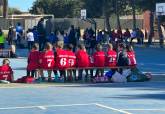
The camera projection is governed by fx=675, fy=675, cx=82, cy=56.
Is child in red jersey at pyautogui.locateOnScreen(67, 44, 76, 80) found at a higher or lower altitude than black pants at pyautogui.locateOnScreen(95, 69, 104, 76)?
higher

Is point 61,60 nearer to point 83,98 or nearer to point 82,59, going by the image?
point 82,59

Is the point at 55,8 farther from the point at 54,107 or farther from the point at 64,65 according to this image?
the point at 54,107

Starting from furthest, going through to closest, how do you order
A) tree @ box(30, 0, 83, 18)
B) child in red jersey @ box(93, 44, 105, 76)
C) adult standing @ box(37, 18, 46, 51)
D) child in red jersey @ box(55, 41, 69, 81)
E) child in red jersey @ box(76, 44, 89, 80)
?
1. tree @ box(30, 0, 83, 18)
2. adult standing @ box(37, 18, 46, 51)
3. child in red jersey @ box(93, 44, 105, 76)
4. child in red jersey @ box(76, 44, 89, 80)
5. child in red jersey @ box(55, 41, 69, 81)

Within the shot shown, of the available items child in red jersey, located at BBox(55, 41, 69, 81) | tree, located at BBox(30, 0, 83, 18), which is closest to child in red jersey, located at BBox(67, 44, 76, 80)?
child in red jersey, located at BBox(55, 41, 69, 81)

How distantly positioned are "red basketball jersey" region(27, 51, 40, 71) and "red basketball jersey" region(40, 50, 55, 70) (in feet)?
0.52

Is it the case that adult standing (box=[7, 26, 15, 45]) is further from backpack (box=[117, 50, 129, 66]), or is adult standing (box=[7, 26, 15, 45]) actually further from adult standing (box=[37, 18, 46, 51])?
backpack (box=[117, 50, 129, 66])

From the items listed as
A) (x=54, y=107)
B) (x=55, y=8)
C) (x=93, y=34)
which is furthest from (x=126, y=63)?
(x=55, y=8)

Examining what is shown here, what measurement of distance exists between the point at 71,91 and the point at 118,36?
33.3 metres

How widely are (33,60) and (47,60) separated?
1.68 ft

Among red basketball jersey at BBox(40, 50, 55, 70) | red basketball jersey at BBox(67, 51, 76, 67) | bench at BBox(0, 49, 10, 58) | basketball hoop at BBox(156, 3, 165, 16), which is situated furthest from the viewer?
basketball hoop at BBox(156, 3, 165, 16)

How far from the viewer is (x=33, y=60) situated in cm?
2409

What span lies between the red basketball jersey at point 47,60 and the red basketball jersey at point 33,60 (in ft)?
0.52

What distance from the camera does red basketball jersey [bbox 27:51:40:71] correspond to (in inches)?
943

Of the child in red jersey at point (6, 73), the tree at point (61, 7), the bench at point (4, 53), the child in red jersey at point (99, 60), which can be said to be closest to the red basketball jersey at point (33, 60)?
the child in red jersey at point (6, 73)
